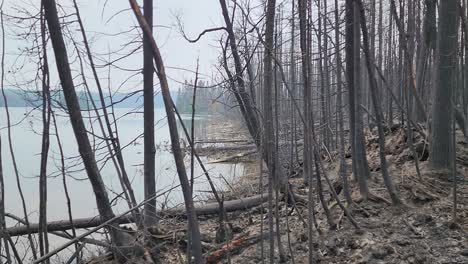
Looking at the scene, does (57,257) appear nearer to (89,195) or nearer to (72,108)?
(72,108)

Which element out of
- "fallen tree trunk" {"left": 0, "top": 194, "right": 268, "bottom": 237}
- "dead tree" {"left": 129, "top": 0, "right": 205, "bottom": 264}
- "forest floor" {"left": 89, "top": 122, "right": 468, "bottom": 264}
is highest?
"dead tree" {"left": 129, "top": 0, "right": 205, "bottom": 264}

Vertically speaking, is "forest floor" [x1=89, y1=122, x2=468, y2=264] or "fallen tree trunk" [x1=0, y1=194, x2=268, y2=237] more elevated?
"forest floor" [x1=89, y1=122, x2=468, y2=264]

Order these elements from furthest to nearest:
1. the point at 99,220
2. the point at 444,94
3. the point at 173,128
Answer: the point at 99,220 < the point at 444,94 < the point at 173,128

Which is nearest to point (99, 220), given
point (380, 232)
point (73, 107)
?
point (73, 107)

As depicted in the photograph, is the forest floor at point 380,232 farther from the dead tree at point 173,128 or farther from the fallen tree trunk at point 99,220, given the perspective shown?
the dead tree at point 173,128

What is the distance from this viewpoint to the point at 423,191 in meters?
5.59

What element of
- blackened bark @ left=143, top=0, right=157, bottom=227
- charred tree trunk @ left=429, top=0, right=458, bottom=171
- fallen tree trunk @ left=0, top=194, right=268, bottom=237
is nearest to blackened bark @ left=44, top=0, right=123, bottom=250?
fallen tree trunk @ left=0, top=194, right=268, bottom=237

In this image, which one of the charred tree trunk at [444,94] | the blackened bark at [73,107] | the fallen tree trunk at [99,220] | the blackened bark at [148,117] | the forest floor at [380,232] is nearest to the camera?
the forest floor at [380,232]

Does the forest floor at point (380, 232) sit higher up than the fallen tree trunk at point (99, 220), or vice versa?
the forest floor at point (380, 232)

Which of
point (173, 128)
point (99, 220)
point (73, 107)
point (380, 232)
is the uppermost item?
point (73, 107)

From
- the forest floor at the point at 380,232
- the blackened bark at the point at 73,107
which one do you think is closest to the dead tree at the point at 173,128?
the forest floor at the point at 380,232

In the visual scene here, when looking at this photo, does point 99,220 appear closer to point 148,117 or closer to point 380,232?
point 148,117

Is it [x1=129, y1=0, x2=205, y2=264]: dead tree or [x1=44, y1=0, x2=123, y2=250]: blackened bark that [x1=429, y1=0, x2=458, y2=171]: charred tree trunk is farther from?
[x1=44, y1=0, x2=123, y2=250]: blackened bark

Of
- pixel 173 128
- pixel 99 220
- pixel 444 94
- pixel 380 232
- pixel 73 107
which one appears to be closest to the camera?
pixel 173 128
